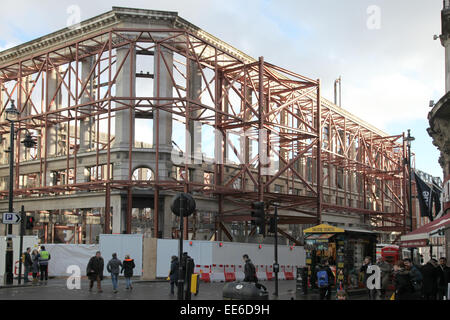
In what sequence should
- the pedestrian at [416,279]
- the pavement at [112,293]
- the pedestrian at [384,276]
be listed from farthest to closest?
the pedestrian at [384,276], the pavement at [112,293], the pedestrian at [416,279]

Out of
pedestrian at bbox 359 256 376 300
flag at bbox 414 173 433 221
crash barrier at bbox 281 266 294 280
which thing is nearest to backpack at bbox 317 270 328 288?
pedestrian at bbox 359 256 376 300

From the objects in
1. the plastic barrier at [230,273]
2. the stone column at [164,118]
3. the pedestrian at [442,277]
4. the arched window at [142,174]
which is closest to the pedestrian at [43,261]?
the plastic barrier at [230,273]

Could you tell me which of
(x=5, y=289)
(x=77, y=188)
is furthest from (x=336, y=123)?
(x=5, y=289)

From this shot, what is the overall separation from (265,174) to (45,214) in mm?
16990

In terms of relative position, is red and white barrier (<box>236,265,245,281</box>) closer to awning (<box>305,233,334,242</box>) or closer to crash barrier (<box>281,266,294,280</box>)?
crash barrier (<box>281,266,294,280</box>)

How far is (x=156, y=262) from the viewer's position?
30531 mm

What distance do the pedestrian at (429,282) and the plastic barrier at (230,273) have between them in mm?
15271

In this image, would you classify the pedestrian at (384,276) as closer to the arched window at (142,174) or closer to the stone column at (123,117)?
the stone column at (123,117)

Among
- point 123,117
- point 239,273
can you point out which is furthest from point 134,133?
point 239,273

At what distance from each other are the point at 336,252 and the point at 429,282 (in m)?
7.02

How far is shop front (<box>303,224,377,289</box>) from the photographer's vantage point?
2395cm

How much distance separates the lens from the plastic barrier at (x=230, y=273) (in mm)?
31572

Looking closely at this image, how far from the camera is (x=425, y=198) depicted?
1351 inches

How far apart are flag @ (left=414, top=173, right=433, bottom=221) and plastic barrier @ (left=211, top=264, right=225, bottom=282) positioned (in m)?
11.9
